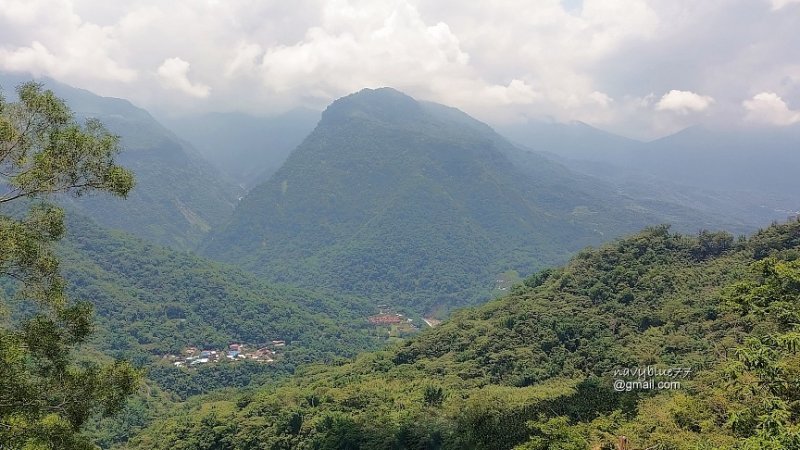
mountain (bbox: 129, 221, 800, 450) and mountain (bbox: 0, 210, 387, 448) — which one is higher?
mountain (bbox: 129, 221, 800, 450)

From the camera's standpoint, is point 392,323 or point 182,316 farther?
point 392,323

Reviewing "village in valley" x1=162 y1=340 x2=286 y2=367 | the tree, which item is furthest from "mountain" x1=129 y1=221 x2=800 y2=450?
"village in valley" x1=162 y1=340 x2=286 y2=367

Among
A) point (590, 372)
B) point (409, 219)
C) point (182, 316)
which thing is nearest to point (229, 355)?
point (182, 316)

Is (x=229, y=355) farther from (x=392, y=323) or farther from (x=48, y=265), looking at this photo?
(x=48, y=265)

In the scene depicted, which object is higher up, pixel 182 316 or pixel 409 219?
pixel 409 219

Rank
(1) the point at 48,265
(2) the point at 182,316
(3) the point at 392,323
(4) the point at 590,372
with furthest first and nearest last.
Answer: (3) the point at 392,323, (2) the point at 182,316, (4) the point at 590,372, (1) the point at 48,265

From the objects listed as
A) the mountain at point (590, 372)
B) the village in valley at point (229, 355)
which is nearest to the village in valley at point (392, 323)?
the village in valley at point (229, 355)

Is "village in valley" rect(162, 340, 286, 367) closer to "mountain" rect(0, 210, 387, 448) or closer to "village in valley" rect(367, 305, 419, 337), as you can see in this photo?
"mountain" rect(0, 210, 387, 448)
